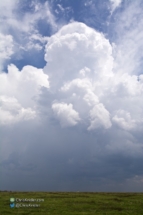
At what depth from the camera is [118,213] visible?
56250mm

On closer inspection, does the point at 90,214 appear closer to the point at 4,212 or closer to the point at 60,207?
the point at 60,207

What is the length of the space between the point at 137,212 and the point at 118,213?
567 cm

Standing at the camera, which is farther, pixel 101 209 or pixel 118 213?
pixel 101 209

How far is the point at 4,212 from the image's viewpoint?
56125mm

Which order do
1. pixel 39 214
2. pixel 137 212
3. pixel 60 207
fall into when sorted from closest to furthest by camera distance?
pixel 39 214
pixel 137 212
pixel 60 207

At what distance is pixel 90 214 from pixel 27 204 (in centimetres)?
2066

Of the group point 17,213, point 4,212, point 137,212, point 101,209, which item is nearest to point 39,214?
point 17,213

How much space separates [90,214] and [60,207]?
11383 mm

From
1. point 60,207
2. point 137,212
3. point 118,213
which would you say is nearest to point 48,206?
point 60,207

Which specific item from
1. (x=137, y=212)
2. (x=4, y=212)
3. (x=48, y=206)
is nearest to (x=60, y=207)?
(x=48, y=206)

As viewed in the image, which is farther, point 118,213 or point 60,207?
point 60,207

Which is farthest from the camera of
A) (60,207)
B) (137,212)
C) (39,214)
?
(60,207)

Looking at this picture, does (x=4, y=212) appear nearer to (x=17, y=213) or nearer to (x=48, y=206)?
(x=17, y=213)

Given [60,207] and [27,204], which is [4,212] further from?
[60,207]
